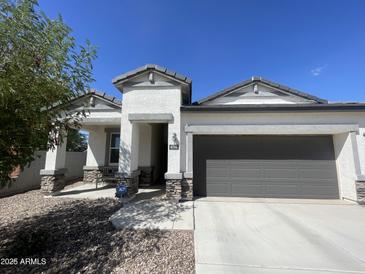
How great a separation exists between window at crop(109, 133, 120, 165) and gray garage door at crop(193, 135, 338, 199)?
561 centimetres

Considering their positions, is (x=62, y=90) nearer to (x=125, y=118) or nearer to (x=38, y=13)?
(x=38, y=13)

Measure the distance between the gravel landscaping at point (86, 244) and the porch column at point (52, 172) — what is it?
2067 mm

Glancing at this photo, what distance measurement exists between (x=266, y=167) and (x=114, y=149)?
8.72 metres

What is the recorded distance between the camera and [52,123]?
12.0 ft

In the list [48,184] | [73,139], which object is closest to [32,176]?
[48,184]

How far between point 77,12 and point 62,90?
4.14m

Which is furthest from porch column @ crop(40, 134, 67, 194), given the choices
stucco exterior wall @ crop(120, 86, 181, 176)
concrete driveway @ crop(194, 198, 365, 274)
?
concrete driveway @ crop(194, 198, 365, 274)

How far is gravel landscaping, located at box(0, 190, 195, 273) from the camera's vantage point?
321 cm

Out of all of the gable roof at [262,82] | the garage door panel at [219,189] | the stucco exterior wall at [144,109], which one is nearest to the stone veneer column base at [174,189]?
the stucco exterior wall at [144,109]

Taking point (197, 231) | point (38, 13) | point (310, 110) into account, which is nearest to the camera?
point (38, 13)

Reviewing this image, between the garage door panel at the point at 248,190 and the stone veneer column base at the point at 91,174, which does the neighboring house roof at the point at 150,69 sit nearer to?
the garage door panel at the point at 248,190

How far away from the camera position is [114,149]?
11.1 meters

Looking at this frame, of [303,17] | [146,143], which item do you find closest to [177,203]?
[146,143]

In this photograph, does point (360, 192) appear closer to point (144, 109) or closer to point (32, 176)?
point (144, 109)
